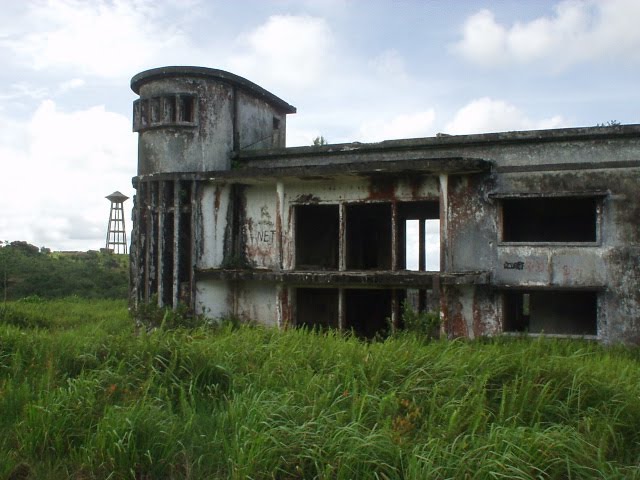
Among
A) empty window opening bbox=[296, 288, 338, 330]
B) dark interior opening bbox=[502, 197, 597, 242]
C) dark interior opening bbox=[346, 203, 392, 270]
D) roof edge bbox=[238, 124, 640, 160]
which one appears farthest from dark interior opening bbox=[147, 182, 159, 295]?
dark interior opening bbox=[502, 197, 597, 242]

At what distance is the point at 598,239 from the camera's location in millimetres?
10719

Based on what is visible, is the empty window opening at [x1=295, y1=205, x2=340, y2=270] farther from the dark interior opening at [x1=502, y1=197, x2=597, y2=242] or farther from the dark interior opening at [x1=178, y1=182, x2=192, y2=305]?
the dark interior opening at [x1=502, y1=197, x2=597, y2=242]

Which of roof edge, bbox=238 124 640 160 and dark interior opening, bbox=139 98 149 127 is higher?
dark interior opening, bbox=139 98 149 127

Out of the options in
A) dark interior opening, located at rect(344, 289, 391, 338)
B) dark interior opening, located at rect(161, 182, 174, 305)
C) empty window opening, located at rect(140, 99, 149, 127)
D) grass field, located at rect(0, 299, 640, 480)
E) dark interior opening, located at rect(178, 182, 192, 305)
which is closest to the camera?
grass field, located at rect(0, 299, 640, 480)

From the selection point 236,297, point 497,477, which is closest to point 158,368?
point 497,477

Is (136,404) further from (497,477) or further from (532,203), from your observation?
(532,203)

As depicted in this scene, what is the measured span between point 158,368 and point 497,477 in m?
4.02

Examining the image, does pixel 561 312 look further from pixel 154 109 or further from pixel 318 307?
pixel 154 109

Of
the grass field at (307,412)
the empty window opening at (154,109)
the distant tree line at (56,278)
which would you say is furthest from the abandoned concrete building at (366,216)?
the distant tree line at (56,278)

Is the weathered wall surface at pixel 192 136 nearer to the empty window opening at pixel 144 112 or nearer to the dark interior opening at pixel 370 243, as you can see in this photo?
the empty window opening at pixel 144 112

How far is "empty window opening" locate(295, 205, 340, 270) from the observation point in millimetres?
14672

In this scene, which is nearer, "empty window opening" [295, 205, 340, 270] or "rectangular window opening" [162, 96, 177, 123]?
"rectangular window opening" [162, 96, 177, 123]

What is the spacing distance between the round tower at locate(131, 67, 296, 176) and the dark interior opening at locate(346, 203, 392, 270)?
4220mm

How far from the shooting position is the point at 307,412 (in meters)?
5.57
